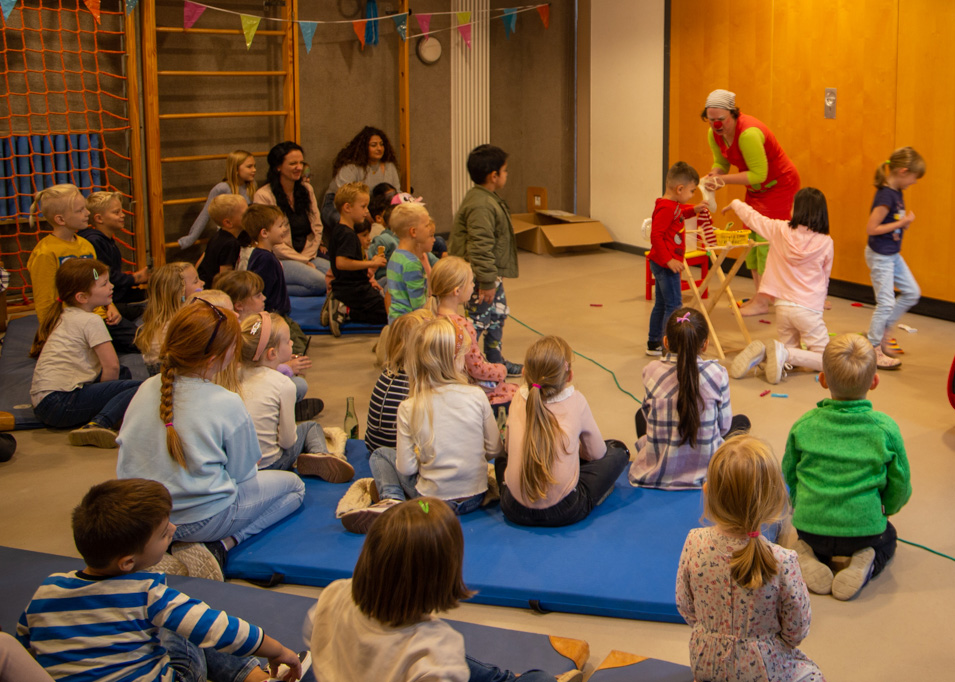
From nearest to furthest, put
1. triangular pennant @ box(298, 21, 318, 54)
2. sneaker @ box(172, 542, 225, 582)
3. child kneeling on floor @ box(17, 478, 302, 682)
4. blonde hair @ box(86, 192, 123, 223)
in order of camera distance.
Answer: child kneeling on floor @ box(17, 478, 302, 682) → sneaker @ box(172, 542, 225, 582) → blonde hair @ box(86, 192, 123, 223) → triangular pennant @ box(298, 21, 318, 54)

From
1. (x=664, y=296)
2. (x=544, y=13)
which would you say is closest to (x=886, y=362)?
(x=664, y=296)

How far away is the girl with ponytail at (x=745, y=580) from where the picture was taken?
2031mm

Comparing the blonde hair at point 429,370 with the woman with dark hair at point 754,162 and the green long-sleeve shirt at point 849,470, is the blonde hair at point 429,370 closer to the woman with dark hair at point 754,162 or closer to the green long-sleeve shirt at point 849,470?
the green long-sleeve shirt at point 849,470

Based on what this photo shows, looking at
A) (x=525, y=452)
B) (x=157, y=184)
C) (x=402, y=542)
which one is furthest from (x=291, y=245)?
(x=402, y=542)

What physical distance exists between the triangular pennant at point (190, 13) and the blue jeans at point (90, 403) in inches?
142

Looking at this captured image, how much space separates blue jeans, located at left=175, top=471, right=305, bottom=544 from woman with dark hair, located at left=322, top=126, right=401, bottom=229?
457 centimetres

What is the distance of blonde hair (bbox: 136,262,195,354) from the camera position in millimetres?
4254

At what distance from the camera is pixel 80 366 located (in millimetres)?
4234

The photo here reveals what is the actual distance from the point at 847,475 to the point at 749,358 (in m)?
2.05

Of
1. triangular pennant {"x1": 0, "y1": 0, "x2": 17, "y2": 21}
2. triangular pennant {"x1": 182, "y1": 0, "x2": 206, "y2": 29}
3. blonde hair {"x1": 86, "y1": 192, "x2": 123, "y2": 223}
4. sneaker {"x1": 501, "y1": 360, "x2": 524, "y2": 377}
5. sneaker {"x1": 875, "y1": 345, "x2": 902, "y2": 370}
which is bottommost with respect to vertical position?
sneaker {"x1": 501, "y1": 360, "x2": 524, "y2": 377}

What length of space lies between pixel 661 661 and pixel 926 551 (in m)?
1.18

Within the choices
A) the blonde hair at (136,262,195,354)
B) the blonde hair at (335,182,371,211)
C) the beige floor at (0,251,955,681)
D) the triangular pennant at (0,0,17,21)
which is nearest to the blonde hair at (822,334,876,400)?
the beige floor at (0,251,955,681)

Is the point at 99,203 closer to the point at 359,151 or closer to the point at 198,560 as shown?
the point at 359,151

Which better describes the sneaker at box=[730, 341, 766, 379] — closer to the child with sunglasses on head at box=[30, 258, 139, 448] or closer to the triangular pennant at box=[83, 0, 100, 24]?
the child with sunglasses on head at box=[30, 258, 139, 448]
